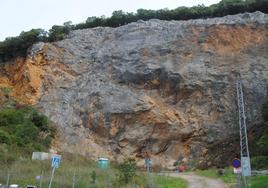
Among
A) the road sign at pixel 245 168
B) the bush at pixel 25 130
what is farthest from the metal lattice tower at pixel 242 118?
the bush at pixel 25 130

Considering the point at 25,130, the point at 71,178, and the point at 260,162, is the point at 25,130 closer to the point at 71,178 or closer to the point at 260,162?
the point at 71,178

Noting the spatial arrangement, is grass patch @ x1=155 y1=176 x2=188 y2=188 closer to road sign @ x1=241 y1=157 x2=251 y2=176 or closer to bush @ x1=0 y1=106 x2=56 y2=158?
road sign @ x1=241 y1=157 x2=251 y2=176

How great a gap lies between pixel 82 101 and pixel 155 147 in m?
7.00

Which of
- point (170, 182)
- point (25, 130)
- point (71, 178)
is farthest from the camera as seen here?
point (25, 130)

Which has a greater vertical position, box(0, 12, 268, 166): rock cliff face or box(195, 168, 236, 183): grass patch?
box(0, 12, 268, 166): rock cliff face

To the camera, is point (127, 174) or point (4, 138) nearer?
point (127, 174)

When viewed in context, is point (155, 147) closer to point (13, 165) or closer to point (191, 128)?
point (191, 128)

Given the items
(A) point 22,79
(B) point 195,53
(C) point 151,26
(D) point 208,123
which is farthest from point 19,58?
(D) point 208,123

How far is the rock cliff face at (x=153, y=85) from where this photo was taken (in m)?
33.2

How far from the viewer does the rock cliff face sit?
33.2 meters

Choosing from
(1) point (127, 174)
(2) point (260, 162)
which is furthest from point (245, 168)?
(2) point (260, 162)

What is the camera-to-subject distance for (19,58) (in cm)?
4209

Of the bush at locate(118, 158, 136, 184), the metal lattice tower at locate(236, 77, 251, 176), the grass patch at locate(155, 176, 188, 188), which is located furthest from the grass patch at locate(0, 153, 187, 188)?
the metal lattice tower at locate(236, 77, 251, 176)

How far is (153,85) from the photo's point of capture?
36.2m
